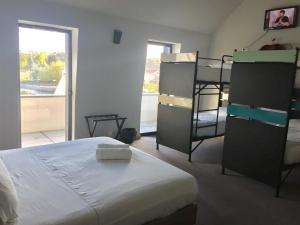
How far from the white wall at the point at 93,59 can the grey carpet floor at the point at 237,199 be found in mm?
1526

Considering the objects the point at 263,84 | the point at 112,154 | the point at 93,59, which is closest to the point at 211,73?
the point at 263,84

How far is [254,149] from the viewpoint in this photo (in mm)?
3139

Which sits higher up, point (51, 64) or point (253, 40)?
point (253, 40)

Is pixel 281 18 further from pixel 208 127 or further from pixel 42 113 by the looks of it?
pixel 42 113

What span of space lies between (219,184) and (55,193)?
2.15 metres

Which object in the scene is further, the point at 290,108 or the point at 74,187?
the point at 290,108

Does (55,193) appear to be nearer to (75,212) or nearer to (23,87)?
(75,212)

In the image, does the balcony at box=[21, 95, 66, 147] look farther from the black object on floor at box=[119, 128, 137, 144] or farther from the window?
the window

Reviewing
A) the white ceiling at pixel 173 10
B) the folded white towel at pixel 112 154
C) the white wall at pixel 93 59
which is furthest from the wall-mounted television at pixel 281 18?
the folded white towel at pixel 112 154

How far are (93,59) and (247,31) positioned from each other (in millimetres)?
3139

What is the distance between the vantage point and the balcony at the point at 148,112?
5.50 metres

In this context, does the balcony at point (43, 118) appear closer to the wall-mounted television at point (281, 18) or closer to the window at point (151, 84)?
the window at point (151, 84)

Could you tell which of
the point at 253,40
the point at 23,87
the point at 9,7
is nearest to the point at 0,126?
the point at 23,87

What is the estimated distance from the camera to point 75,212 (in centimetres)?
150
